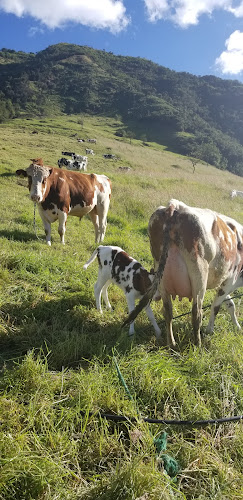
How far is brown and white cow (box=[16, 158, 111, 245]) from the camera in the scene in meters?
7.75

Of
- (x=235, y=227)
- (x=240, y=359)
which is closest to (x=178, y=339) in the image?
(x=240, y=359)

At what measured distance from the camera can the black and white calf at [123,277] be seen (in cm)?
468

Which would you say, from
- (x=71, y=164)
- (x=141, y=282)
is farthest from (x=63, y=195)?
(x=71, y=164)

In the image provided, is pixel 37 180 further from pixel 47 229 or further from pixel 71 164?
pixel 71 164

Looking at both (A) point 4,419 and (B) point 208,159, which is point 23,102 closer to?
(B) point 208,159

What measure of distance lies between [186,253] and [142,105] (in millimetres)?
152750

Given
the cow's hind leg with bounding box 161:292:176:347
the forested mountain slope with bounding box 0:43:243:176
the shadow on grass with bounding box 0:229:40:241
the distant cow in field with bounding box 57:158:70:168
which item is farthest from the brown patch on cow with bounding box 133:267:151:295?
the forested mountain slope with bounding box 0:43:243:176

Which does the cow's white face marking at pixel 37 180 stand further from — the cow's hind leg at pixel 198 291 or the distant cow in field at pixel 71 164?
the distant cow in field at pixel 71 164

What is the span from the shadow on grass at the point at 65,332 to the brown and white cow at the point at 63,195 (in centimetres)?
337

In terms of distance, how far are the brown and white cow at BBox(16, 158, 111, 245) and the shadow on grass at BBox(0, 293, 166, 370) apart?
3.37 m

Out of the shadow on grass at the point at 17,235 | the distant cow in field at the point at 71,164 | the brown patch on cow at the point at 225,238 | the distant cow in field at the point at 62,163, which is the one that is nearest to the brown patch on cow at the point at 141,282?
the brown patch on cow at the point at 225,238

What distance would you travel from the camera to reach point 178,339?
4.30m

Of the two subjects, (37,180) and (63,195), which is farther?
(63,195)

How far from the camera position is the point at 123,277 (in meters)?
4.82
